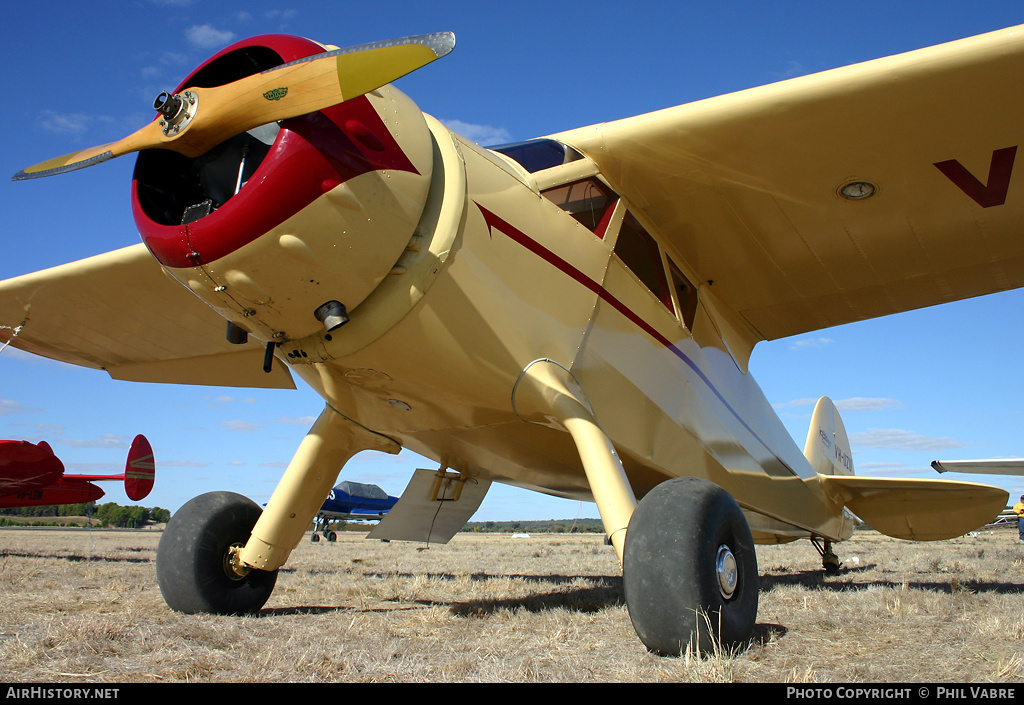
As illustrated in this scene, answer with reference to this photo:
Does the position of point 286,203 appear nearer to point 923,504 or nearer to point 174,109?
point 174,109

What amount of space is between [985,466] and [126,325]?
661 inches

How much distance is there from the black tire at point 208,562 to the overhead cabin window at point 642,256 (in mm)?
3317

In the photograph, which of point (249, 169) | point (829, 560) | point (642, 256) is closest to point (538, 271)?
point (642, 256)

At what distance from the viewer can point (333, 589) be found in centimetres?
633

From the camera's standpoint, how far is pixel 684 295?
18.3ft

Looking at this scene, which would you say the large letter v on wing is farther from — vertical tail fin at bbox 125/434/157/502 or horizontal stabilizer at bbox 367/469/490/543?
vertical tail fin at bbox 125/434/157/502

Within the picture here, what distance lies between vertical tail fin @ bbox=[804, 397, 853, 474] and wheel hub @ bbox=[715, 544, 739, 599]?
250 inches

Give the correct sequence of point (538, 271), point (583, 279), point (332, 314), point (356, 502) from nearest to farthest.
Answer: point (332, 314), point (538, 271), point (583, 279), point (356, 502)

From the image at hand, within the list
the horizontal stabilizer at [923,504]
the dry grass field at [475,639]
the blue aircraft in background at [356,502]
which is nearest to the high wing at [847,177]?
the horizontal stabilizer at [923,504]

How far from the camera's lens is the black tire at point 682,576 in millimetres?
2979

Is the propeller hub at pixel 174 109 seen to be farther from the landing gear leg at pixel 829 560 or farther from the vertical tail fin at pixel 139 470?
the vertical tail fin at pixel 139 470

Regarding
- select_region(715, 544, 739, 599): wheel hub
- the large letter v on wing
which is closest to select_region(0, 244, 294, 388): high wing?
select_region(715, 544, 739, 599): wheel hub
